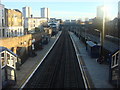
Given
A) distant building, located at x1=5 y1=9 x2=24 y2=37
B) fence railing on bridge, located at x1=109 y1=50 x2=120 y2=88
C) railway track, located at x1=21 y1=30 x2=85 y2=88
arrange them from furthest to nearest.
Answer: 1. distant building, located at x1=5 y1=9 x2=24 y2=37
2. railway track, located at x1=21 y1=30 x2=85 y2=88
3. fence railing on bridge, located at x1=109 y1=50 x2=120 y2=88

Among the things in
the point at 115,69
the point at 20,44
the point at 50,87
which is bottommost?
the point at 50,87

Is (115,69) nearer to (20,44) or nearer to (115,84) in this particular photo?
(115,84)

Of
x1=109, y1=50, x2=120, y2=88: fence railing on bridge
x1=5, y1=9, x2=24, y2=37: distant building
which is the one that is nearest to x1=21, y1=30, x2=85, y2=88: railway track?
x1=109, y1=50, x2=120, y2=88: fence railing on bridge

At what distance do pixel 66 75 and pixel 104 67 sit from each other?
21.2ft

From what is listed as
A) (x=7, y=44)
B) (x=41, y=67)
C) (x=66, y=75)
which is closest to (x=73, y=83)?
(x=66, y=75)

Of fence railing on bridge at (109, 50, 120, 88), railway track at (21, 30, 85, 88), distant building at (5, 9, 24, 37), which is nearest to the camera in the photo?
fence railing on bridge at (109, 50, 120, 88)

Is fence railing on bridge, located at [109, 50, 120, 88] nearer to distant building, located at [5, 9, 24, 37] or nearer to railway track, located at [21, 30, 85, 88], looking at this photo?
railway track, located at [21, 30, 85, 88]

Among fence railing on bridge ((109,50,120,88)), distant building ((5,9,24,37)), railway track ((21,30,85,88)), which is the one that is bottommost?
railway track ((21,30,85,88))

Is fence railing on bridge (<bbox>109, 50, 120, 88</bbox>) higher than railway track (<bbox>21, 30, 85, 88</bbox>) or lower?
higher

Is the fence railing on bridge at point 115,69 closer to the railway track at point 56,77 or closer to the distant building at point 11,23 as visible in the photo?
the railway track at point 56,77

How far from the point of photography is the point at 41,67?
2433 centimetres

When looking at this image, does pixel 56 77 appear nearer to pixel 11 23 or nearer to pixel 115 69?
pixel 115 69

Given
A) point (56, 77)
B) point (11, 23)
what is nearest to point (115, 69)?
point (56, 77)

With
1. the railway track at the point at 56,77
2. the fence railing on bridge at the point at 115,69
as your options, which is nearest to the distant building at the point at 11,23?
the railway track at the point at 56,77
